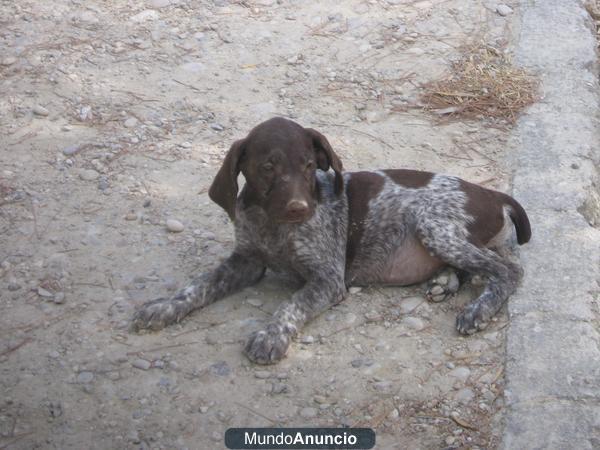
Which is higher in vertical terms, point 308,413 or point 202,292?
point 308,413

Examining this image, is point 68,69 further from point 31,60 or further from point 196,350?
point 196,350

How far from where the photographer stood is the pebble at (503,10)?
8922mm

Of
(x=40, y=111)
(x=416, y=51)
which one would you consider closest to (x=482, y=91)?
(x=416, y=51)

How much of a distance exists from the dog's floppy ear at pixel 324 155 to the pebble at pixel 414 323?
94 centimetres

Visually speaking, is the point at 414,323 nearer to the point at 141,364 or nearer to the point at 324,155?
the point at 324,155

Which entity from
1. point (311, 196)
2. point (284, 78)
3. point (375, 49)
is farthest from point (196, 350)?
point (375, 49)

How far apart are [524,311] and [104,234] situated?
2.74 metres

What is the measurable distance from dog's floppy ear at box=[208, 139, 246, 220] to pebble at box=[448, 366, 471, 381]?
1.57 m

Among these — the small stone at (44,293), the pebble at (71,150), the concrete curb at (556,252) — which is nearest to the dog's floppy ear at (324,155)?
the concrete curb at (556,252)

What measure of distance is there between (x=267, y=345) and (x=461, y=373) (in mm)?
1047

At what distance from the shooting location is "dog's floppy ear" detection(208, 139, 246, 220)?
529 centimetres

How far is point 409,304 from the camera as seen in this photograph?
216 inches

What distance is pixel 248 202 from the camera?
559 cm

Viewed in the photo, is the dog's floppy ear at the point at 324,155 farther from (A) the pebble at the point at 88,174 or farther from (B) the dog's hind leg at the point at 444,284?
(A) the pebble at the point at 88,174
